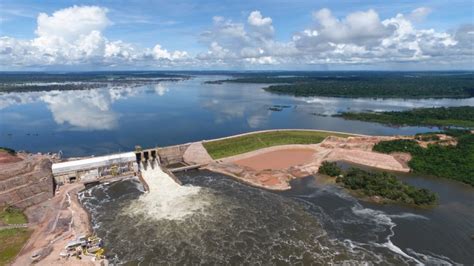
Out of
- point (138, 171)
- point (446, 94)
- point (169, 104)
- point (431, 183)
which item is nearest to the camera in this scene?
point (431, 183)

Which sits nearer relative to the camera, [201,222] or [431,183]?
[201,222]

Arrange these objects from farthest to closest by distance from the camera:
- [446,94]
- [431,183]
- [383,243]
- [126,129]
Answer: [446,94]
[126,129]
[431,183]
[383,243]

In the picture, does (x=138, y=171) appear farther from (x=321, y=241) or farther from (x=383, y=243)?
(x=383, y=243)

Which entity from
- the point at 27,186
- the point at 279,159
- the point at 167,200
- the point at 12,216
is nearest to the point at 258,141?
the point at 279,159

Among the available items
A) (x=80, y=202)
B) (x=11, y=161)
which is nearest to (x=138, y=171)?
(x=80, y=202)

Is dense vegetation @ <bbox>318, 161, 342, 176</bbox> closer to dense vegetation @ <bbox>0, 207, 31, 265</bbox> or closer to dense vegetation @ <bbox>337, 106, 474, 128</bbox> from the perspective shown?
dense vegetation @ <bbox>0, 207, 31, 265</bbox>

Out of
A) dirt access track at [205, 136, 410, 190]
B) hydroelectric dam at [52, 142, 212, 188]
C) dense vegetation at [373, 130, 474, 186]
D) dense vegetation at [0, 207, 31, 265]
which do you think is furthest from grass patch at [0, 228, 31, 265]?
dense vegetation at [373, 130, 474, 186]
